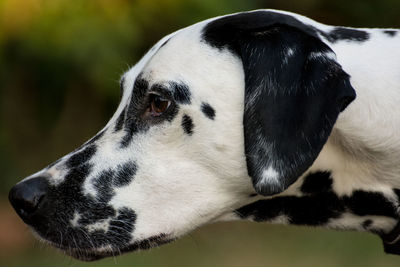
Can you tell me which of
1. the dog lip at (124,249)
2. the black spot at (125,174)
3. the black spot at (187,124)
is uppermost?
the black spot at (187,124)

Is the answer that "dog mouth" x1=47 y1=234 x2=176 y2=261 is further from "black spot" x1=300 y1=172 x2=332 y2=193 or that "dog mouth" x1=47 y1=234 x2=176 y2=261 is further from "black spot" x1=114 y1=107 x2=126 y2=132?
"black spot" x1=300 y1=172 x2=332 y2=193

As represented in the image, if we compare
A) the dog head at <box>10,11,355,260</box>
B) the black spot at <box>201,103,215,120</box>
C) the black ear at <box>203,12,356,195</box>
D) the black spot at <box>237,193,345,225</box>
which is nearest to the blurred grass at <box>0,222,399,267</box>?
the black spot at <box>237,193,345,225</box>

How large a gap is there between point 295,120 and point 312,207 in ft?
1.84

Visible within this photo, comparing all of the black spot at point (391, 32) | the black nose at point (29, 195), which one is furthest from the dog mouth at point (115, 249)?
the black spot at point (391, 32)

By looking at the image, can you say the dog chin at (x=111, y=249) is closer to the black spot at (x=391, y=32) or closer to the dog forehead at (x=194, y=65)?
the dog forehead at (x=194, y=65)

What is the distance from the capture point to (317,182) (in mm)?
3201

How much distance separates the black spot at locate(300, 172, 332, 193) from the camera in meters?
3.18

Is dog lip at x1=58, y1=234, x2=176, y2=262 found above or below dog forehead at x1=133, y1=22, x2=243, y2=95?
below

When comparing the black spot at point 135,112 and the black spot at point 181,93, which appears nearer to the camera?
the black spot at point 181,93

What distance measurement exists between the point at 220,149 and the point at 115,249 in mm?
642

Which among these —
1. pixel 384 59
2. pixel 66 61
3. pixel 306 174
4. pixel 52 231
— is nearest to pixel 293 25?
pixel 384 59

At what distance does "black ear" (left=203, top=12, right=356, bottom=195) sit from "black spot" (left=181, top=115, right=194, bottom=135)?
26 cm

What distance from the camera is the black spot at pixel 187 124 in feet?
10.3

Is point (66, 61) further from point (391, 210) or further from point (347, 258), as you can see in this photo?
point (391, 210)
